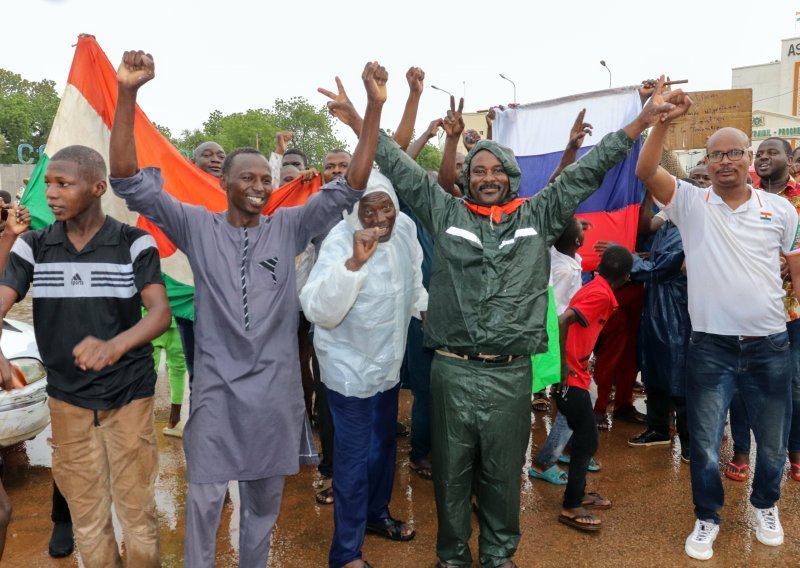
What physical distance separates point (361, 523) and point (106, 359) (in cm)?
144

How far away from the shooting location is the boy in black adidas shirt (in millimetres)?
2643

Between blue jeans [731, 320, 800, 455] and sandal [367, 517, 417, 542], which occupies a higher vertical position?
blue jeans [731, 320, 800, 455]

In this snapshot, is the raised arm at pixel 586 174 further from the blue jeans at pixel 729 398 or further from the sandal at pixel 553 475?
the sandal at pixel 553 475

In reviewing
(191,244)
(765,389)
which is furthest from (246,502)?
(765,389)

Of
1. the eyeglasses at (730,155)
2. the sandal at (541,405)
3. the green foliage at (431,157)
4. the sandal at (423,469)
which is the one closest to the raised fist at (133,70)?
the eyeglasses at (730,155)

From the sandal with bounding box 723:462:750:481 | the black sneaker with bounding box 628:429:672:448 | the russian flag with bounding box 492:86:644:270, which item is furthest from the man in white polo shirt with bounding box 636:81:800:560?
the russian flag with bounding box 492:86:644:270

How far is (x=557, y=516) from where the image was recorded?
3795 mm

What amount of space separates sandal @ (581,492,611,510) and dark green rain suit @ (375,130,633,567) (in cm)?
94

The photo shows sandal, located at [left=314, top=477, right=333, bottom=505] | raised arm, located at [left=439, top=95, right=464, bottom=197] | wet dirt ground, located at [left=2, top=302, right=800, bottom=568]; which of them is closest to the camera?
wet dirt ground, located at [left=2, top=302, right=800, bottom=568]

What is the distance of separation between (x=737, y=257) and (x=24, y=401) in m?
4.38

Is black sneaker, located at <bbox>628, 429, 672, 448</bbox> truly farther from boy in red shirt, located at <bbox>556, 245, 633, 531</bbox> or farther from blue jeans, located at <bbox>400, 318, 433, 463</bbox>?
blue jeans, located at <bbox>400, 318, 433, 463</bbox>

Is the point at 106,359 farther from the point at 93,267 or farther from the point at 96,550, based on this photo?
the point at 96,550

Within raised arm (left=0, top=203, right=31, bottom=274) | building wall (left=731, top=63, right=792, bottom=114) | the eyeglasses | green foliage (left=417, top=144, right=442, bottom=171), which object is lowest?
raised arm (left=0, top=203, right=31, bottom=274)

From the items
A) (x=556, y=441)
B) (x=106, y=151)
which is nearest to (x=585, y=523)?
(x=556, y=441)
